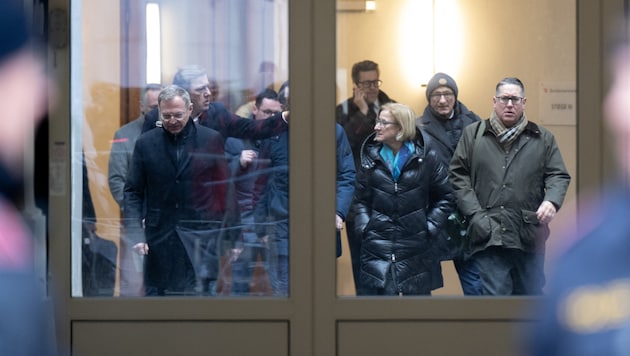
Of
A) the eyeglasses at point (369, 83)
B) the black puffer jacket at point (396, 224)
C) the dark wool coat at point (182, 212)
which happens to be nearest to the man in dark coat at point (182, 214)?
the dark wool coat at point (182, 212)

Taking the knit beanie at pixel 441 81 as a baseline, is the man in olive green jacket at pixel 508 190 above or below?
below

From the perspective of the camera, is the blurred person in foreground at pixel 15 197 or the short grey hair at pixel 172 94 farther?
the short grey hair at pixel 172 94

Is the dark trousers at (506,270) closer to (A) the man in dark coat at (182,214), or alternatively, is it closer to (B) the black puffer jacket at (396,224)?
(B) the black puffer jacket at (396,224)

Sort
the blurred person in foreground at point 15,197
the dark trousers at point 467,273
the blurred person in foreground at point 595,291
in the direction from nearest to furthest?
the blurred person in foreground at point 595,291
the blurred person in foreground at point 15,197
the dark trousers at point 467,273

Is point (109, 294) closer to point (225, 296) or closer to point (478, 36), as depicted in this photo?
→ point (225, 296)

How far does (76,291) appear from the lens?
275 inches

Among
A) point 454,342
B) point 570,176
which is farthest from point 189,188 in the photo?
point 570,176

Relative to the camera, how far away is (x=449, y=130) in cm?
710

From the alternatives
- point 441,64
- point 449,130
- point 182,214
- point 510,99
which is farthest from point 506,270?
point 182,214

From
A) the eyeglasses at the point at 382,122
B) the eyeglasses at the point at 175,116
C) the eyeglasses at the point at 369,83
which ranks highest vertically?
the eyeglasses at the point at 369,83

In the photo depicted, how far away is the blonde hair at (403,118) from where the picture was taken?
7.06 m

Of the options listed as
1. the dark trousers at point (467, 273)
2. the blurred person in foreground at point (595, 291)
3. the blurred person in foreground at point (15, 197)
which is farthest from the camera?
the dark trousers at point (467, 273)

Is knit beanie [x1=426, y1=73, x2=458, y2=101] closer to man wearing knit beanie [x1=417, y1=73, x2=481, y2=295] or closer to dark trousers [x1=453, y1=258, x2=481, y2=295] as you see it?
man wearing knit beanie [x1=417, y1=73, x2=481, y2=295]

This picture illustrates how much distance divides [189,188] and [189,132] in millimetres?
340
